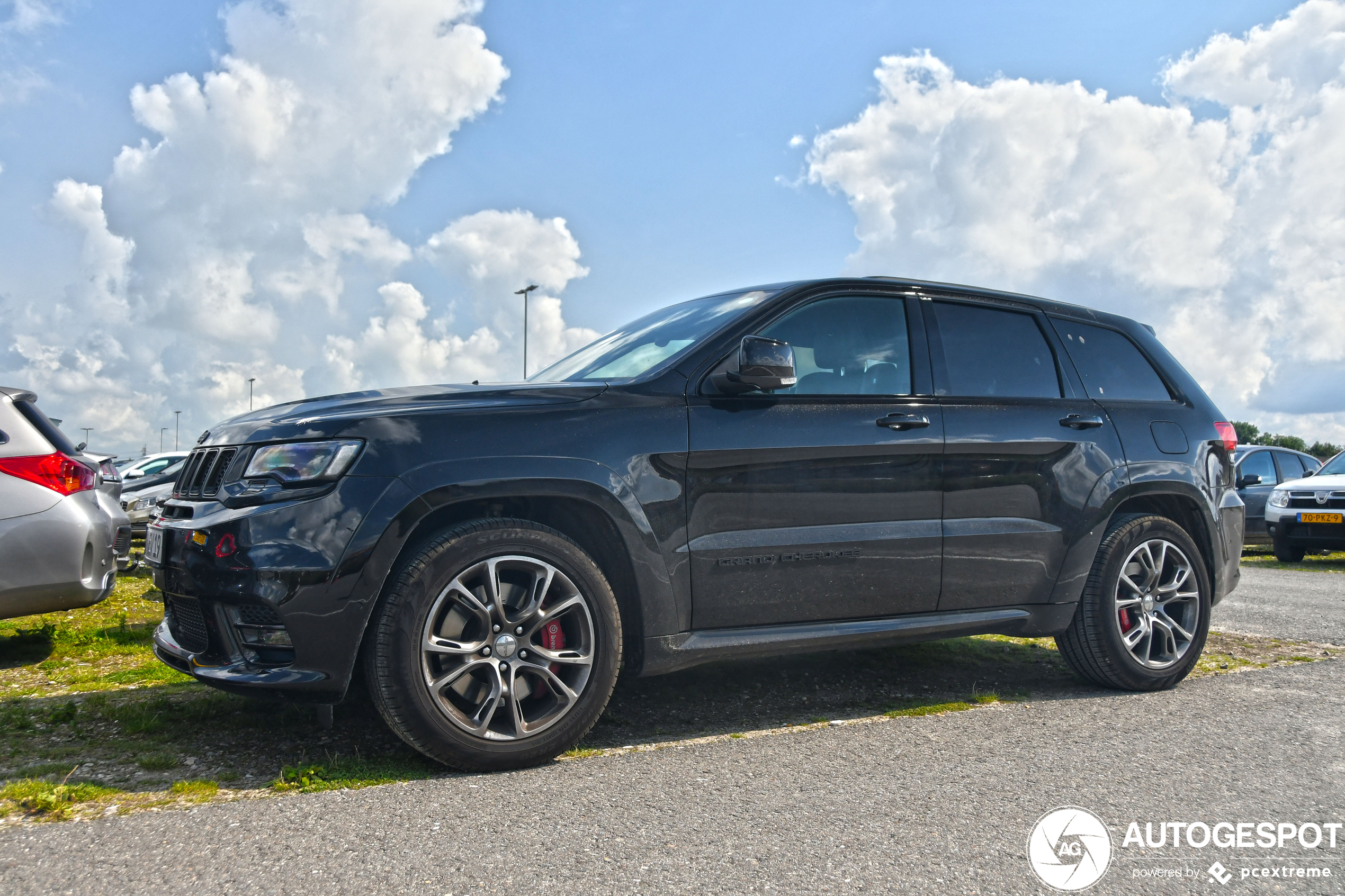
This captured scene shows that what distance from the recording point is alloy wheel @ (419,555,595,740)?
10.5ft

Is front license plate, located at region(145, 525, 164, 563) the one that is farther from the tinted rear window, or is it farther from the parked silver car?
the tinted rear window

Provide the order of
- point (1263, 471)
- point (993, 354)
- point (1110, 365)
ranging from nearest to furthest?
point (993, 354) < point (1110, 365) < point (1263, 471)

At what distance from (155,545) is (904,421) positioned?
3.02 metres

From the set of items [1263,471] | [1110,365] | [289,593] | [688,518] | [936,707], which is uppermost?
[1110,365]

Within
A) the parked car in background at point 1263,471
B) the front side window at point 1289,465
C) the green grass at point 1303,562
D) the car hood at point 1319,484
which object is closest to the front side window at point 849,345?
the green grass at point 1303,562

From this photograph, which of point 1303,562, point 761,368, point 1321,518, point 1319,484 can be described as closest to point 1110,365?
point 761,368

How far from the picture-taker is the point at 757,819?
9.34ft

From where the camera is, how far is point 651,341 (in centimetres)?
430

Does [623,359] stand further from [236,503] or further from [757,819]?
[757,819]

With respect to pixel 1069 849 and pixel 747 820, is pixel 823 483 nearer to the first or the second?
pixel 747 820

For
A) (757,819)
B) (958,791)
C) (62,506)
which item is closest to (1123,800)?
(958,791)

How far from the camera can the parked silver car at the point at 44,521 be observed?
4828mm

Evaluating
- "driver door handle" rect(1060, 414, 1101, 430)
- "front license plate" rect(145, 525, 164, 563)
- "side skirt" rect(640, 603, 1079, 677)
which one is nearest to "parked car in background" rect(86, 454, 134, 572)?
"front license plate" rect(145, 525, 164, 563)

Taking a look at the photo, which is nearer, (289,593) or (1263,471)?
(289,593)
